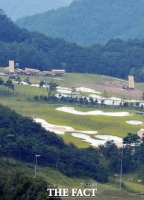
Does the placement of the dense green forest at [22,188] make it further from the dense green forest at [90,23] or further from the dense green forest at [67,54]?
the dense green forest at [90,23]

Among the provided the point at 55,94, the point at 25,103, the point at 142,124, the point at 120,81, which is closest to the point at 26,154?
the point at 142,124

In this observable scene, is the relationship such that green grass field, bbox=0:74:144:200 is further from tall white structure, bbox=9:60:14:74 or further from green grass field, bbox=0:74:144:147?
tall white structure, bbox=9:60:14:74

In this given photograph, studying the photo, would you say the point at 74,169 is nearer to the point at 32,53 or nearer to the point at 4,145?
the point at 4,145

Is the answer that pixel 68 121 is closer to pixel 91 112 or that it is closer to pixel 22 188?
pixel 91 112

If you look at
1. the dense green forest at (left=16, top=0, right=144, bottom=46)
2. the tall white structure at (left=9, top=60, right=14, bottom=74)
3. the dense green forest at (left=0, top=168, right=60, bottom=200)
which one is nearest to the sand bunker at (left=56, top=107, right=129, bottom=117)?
the tall white structure at (left=9, top=60, right=14, bottom=74)

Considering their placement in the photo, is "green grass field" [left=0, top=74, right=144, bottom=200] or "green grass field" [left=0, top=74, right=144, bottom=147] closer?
"green grass field" [left=0, top=74, right=144, bottom=200]

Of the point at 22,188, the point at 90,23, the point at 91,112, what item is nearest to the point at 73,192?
the point at 22,188
